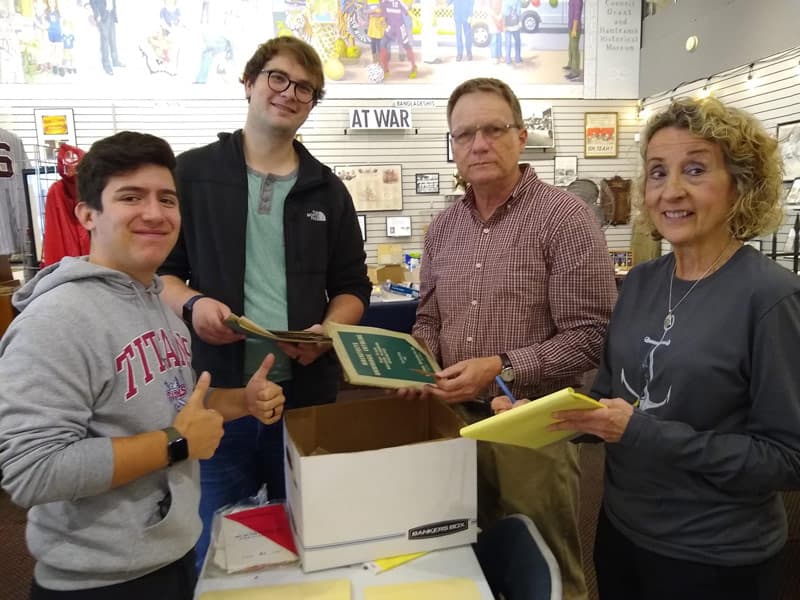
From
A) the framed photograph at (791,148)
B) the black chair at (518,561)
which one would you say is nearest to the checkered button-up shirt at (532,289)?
the black chair at (518,561)

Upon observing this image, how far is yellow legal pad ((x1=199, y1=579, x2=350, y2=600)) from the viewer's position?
43.7 inches

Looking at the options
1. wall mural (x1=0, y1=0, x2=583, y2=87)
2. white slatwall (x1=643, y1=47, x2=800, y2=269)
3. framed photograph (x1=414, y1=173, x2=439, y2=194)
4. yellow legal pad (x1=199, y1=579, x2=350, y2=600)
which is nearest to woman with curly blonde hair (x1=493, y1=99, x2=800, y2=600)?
yellow legal pad (x1=199, y1=579, x2=350, y2=600)

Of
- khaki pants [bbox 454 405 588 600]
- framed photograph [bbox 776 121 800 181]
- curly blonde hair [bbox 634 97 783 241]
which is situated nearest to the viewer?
curly blonde hair [bbox 634 97 783 241]

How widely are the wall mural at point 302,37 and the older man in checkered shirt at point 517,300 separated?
4.84 m

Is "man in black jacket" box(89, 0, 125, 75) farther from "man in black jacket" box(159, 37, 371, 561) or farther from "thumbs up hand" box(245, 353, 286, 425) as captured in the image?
"thumbs up hand" box(245, 353, 286, 425)

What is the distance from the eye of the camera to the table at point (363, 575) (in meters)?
1.15

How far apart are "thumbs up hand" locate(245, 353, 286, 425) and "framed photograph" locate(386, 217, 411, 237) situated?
502 cm

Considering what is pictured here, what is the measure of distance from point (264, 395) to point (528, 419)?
688 mm

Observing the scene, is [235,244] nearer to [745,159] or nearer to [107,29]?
[745,159]

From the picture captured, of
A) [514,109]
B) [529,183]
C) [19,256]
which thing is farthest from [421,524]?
[19,256]

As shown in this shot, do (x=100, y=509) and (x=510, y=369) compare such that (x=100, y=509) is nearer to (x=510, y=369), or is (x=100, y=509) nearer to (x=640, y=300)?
(x=510, y=369)

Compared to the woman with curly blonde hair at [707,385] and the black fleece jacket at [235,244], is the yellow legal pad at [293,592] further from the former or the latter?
the black fleece jacket at [235,244]

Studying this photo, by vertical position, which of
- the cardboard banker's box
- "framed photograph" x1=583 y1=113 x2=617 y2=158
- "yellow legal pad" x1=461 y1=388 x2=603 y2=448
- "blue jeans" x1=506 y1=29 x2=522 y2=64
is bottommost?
the cardboard banker's box

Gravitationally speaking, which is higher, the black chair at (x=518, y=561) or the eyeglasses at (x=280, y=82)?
the eyeglasses at (x=280, y=82)
